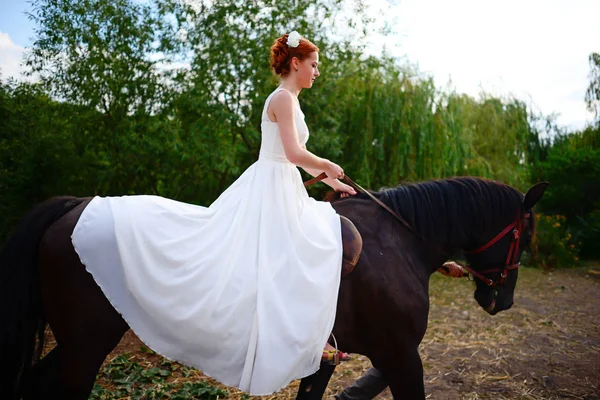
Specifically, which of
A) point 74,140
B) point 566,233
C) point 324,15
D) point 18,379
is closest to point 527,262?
point 566,233

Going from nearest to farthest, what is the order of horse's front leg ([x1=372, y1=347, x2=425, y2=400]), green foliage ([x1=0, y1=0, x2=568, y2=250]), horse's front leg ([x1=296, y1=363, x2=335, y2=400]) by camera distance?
horse's front leg ([x1=372, y1=347, x2=425, y2=400]), horse's front leg ([x1=296, y1=363, x2=335, y2=400]), green foliage ([x1=0, y1=0, x2=568, y2=250])

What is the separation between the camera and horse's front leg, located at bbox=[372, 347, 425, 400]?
9.05 feet

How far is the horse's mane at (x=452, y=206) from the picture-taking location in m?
3.11

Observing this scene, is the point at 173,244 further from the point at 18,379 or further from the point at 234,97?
the point at 234,97

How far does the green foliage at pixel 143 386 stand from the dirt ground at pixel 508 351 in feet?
0.69

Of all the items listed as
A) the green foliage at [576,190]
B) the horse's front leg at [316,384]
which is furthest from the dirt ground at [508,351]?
the green foliage at [576,190]

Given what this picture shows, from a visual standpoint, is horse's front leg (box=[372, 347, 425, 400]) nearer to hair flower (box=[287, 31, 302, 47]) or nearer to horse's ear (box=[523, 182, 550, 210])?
horse's ear (box=[523, 182, 550, 210])

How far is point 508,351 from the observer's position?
5.36m

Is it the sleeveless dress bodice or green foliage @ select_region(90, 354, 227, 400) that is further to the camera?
green foliage @ select_region(90, 354, 227, 400)

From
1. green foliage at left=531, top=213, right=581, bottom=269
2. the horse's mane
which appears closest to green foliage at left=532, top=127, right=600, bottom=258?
green foliage at left=531, top=213, right=581, bottom=269

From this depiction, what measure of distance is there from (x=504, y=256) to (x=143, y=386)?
3341 mm

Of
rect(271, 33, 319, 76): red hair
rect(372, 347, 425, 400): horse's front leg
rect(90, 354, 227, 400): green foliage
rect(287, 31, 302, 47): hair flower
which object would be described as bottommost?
rect(90, 354, 227, 400): green foliage

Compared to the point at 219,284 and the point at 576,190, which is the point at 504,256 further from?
the point at 576,190

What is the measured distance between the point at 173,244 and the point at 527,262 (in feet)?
39.4
